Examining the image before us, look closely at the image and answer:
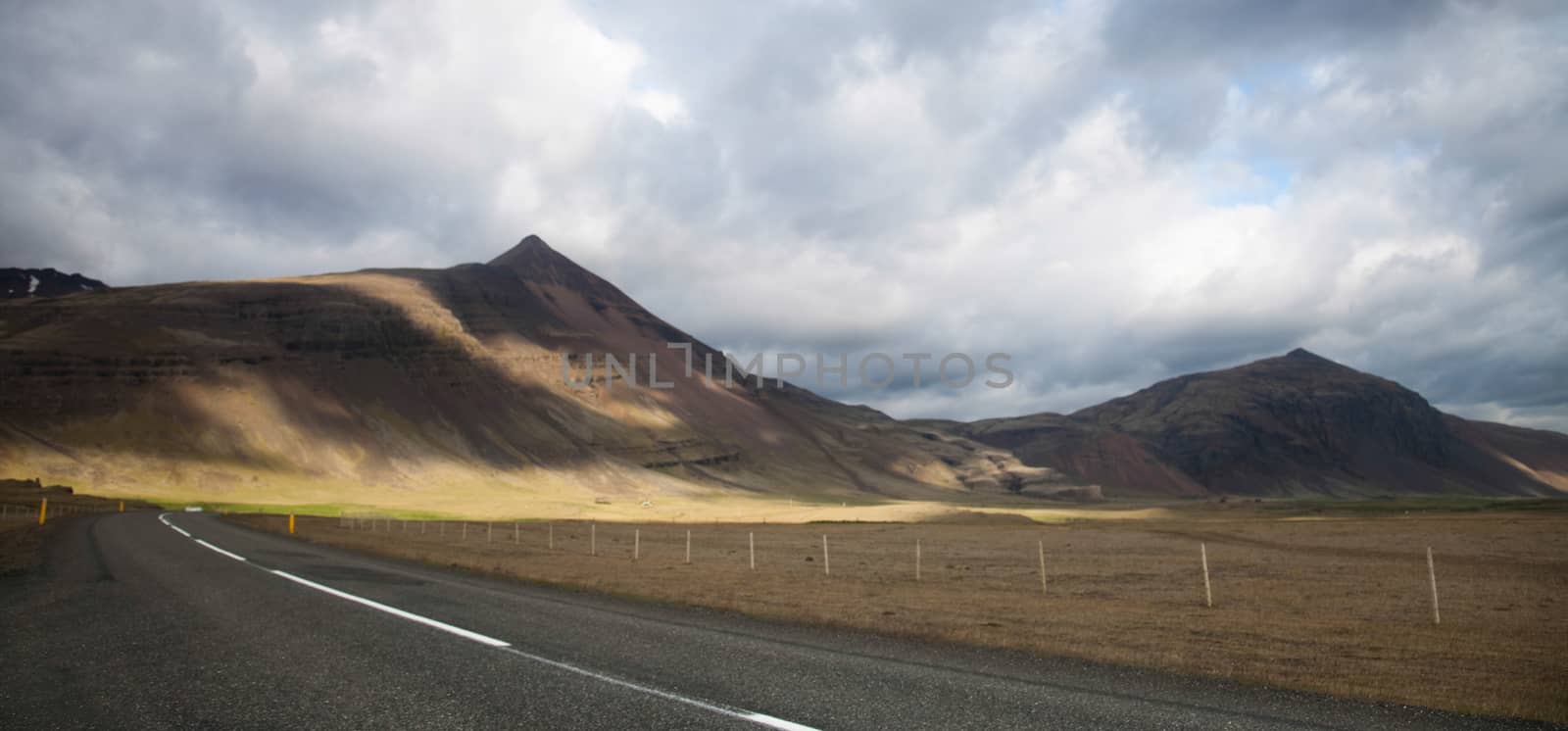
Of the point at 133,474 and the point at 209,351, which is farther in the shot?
the point at 209,351

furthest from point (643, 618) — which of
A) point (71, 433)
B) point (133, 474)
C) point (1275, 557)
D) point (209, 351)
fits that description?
point (209, 351)

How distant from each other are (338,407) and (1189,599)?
14410 cm

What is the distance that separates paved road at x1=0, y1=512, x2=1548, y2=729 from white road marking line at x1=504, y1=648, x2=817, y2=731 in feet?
0.11

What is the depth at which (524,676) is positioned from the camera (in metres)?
8.91

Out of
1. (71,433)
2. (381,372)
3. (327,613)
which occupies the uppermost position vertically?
(381,372)

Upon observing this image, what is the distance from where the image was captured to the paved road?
7.56 meters

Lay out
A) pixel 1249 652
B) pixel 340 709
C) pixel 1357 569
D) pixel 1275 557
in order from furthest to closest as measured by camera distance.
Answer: pixel 1275 557 → pixel 1357 569 → pixel 1249 652 → pixel 340 709

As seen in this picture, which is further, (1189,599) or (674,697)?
(1189,599)

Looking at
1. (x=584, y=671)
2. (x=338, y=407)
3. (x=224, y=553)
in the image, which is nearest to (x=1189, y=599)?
(x=584, y=671)

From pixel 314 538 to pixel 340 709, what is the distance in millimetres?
33134

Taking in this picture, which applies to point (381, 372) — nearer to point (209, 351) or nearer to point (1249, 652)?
point (209, 351)

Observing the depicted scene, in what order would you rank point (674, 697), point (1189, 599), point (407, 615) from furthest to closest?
point (1189, 599) < point (407, 615) < point (674, 697)

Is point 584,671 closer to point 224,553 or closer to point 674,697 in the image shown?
point 674,697

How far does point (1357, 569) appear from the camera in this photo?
115 feet
